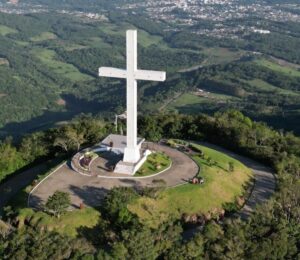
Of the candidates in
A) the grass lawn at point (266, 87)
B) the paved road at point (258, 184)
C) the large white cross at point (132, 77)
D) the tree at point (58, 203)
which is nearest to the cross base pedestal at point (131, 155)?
the large white cross at point (132, 77)

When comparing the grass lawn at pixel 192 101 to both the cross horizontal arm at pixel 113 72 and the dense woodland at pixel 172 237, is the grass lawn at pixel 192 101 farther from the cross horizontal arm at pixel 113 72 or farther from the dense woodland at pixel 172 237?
the cross horizontal arm at pixel 113 72

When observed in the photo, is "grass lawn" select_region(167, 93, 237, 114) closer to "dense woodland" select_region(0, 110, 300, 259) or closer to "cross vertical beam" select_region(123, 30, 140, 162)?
"dense woodland" select_region(0, 110, 300, 259)

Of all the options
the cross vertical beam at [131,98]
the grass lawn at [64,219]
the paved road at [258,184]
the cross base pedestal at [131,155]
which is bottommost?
the paved road at [258,184]

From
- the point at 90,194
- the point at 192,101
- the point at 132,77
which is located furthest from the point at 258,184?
the point at 192,101

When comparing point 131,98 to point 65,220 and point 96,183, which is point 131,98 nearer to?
point 96,183

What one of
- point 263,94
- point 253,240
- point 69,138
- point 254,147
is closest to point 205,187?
point 253,240

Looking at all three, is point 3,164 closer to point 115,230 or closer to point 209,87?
point 115,230
